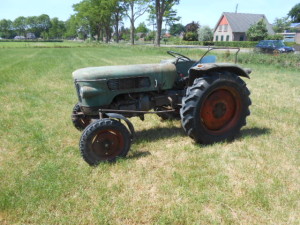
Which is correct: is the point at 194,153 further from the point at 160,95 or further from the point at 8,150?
the point at 8,150

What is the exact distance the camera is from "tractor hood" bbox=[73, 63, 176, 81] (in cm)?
383

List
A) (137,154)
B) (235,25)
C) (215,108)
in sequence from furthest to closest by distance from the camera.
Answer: (235,25), (215,108), (137,154)

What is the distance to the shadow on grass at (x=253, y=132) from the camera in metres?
4.65

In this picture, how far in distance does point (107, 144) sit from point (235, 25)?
2185 inches

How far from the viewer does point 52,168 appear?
3.50 meters

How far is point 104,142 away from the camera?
360 centimetres

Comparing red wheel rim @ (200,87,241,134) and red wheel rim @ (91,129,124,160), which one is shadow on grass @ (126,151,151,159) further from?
red wheel rim @ (200,87,241,134)

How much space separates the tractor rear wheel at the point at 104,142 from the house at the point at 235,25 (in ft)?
178

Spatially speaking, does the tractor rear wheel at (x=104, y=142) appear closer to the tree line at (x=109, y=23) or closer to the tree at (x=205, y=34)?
the tree line at (x=109, y=23)

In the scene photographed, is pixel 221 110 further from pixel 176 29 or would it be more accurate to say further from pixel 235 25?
pixel 176 29

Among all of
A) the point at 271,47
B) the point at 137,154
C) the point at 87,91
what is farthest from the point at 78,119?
the point at 271,47

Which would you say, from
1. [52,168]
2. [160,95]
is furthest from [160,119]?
[52,168]

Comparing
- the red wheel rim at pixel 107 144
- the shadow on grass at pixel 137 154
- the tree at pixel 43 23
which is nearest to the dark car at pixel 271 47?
the shadow on grass at pixel 137 154

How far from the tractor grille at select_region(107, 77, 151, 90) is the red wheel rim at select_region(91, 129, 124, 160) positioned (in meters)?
0.75
